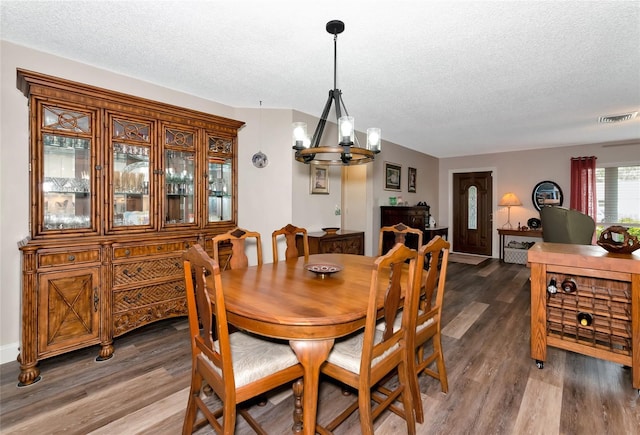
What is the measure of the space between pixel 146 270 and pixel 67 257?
1.88 feet

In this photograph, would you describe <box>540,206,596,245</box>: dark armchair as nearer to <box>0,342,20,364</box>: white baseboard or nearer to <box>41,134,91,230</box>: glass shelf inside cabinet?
<box>41,134,91,230</box>: glass shelf inside cabinet

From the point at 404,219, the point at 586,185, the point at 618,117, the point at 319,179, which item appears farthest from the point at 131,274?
the point at 586,185

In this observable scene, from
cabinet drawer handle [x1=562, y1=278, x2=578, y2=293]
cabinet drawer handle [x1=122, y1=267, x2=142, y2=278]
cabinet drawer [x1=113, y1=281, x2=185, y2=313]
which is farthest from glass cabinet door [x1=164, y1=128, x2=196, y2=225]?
cabinet drawer handle [x1=562, y1=278, x2=578, y2=293]

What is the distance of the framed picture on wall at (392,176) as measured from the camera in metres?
5.64

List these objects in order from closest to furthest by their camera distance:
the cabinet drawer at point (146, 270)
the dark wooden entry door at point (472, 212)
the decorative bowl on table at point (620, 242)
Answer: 1. the decorative bowl on table at point (620, 242)
2. the cabinet drawer at point (146, 270)
3. the dark wooden entry door at point (472, 212)

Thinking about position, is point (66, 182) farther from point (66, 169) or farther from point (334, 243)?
point (334, 243)

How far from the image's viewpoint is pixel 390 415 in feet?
5.97

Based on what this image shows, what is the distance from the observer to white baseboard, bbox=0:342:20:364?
2381mm

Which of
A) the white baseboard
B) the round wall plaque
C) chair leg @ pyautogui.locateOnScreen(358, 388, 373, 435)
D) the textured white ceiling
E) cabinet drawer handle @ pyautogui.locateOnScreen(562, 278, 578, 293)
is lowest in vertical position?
the white baseboard

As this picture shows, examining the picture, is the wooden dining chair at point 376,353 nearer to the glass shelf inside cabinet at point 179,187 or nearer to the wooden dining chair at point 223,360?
the wooden dining chair at point 223,360

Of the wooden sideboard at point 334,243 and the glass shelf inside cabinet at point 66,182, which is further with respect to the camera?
the wooden sideboard at point 334,243

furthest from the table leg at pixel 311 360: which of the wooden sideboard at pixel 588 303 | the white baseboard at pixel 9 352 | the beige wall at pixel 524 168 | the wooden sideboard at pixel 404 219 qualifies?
the beige wall at pixel 524 168

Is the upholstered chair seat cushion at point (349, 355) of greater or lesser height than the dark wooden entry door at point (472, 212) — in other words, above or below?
below

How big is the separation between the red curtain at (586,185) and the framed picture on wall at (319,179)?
16.7ft
